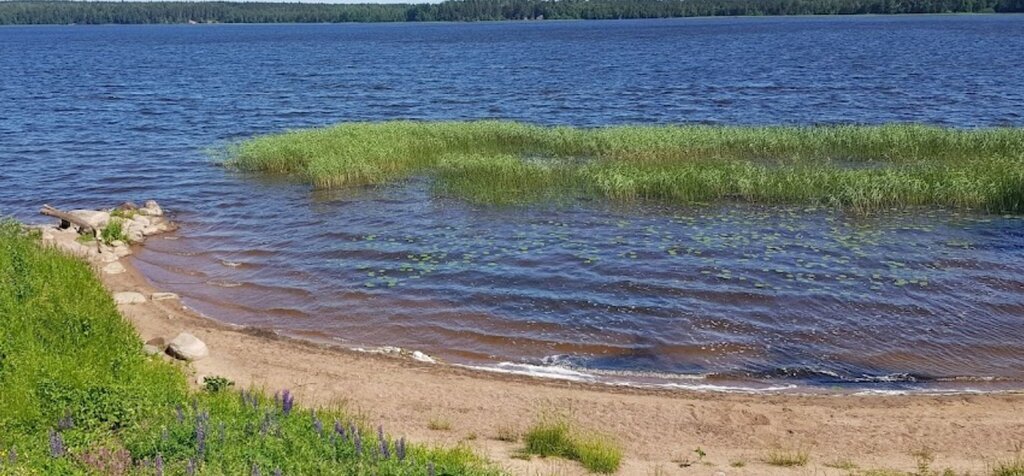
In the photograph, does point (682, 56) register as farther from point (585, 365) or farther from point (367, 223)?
point (585, 365)

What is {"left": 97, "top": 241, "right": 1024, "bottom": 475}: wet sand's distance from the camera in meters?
11.6

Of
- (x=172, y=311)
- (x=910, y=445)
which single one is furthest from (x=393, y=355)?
(x=910, y=445)

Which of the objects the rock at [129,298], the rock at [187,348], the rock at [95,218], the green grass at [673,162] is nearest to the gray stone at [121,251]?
the rock at [95,218]

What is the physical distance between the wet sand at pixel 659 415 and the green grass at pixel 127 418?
1.47 metres

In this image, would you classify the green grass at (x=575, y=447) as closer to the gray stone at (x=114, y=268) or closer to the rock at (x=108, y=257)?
the gray stone at (x=114, y=268)


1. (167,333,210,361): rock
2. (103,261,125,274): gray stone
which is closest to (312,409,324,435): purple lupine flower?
(167,333,210,361): rock

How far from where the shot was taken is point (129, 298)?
61.0 ft

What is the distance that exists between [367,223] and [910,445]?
649 inches

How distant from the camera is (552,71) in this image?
77500mm

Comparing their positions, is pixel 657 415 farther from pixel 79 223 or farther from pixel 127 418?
pixel 79 223

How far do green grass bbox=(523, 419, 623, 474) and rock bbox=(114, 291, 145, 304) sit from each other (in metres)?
10.3

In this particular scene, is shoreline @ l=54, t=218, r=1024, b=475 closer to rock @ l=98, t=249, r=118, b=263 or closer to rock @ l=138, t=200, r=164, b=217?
rock @ l=98, t=249, r=118, b=263

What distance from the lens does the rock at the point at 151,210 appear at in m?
26.8

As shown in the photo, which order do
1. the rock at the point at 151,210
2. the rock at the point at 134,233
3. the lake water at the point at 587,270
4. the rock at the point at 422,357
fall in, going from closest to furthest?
the rock at the point at 422,357, the lake water at the point at 587,270, the rock at the point at 134,233, the rock at the point at 151,210
